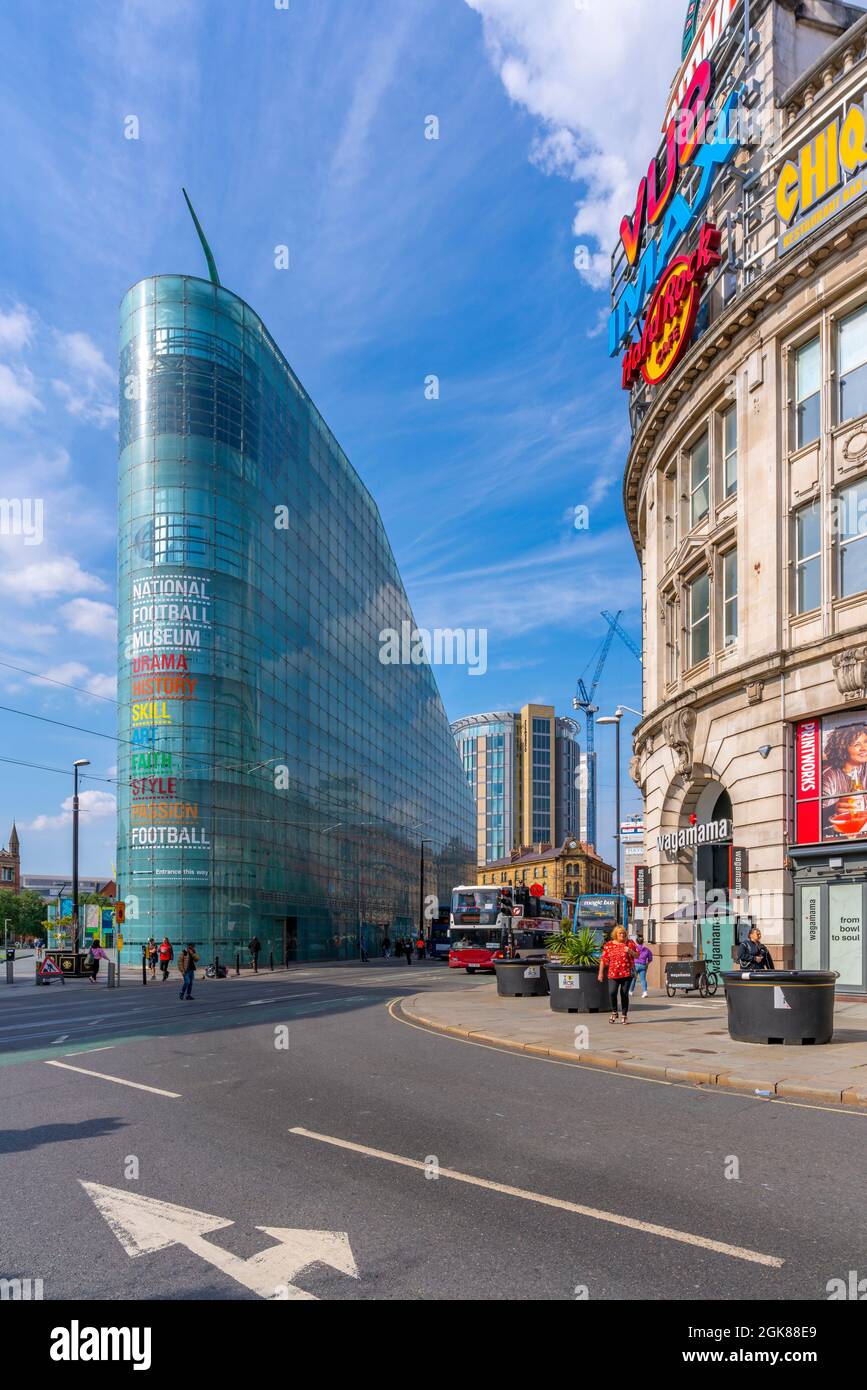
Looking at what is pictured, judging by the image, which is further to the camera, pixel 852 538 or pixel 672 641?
pixel 672 641

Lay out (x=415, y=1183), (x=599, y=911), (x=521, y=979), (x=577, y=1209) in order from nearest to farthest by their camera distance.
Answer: (x=577, y=1209)
(x=415, y=1183)
(x=521, y=979)
(x=599, y=911)

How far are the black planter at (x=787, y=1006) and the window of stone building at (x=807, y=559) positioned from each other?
10.9m

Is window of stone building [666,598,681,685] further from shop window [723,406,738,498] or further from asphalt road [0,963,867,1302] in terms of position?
asphalt road [0,963,867,1302]

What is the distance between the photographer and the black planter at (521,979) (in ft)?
84.6

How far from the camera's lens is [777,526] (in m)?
24.0

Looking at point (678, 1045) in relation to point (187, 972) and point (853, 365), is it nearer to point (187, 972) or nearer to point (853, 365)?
point (853, 365)

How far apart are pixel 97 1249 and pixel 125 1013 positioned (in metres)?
19.1

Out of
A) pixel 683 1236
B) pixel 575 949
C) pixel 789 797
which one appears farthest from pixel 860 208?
pixel 683 1236

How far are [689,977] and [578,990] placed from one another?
17.4 feet

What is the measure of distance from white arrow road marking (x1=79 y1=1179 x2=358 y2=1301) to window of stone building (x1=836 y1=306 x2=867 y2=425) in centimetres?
2125

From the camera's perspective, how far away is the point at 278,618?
6297 centimetres

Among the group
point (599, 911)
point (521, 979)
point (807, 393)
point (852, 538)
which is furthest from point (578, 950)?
point (599, 911)

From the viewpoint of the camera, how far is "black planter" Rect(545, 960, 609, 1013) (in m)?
20.5
